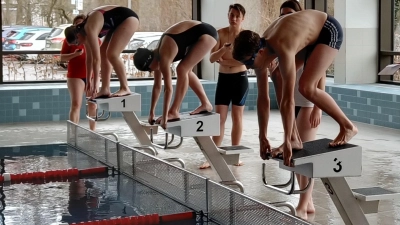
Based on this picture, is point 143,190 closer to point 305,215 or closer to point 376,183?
point 305,215

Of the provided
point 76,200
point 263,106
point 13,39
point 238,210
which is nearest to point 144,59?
point 76,200

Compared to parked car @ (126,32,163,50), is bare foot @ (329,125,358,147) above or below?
below

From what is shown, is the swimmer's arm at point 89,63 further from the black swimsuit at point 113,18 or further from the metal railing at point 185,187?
the metal railing at point 185,187

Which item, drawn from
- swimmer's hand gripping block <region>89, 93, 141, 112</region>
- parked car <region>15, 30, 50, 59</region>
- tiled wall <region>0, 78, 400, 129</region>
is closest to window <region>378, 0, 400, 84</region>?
tiled wall <region>0, 78, 400, 129</region>

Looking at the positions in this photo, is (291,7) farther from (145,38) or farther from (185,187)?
(145,38)

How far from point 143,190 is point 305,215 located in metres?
1.54

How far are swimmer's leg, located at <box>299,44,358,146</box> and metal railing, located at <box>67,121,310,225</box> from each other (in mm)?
599

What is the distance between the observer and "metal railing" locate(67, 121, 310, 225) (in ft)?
13.4

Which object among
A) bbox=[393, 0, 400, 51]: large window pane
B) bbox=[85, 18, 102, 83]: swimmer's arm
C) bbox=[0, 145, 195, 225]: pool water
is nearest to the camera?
bbox=[0, 145, 195, 225]: pool water

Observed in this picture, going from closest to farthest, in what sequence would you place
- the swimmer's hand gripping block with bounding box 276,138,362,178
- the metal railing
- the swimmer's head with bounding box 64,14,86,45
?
the swimmer's hand gripping block with bounding box 276,138,362,178
the metal railing
the swimmer's head with bounding box 64,14,86,45

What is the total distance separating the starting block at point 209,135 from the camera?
528cm

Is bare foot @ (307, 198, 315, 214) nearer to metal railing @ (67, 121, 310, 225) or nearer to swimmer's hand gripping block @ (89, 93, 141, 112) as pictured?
metal railing @ (67, 121, 310, 225)

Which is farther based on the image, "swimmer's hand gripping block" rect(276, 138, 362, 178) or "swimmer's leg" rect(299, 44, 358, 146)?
"swimmer's leg" rect(299, 44, 358, 146)

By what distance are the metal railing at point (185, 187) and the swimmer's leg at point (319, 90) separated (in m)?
0.60
